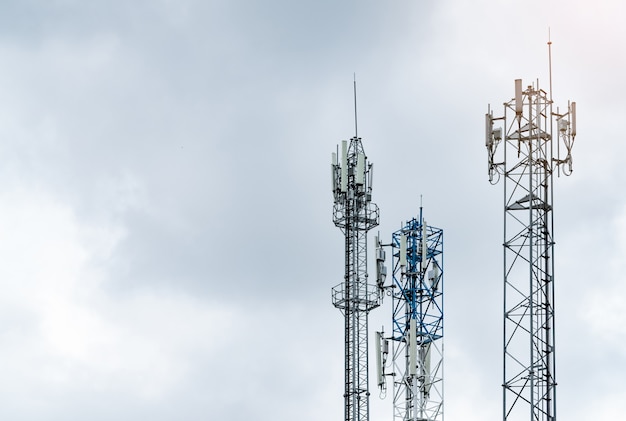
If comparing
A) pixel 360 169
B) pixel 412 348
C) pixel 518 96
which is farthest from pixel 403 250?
pixel 518 96

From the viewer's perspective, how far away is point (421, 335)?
101 meters

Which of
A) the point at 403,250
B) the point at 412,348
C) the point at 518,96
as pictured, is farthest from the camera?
the point at 403,250

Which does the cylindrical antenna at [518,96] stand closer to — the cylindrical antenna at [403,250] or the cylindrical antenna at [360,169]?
the cylindrical antenna at [403,250]

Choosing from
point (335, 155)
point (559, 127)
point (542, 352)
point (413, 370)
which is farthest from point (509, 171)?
point (335, 155)

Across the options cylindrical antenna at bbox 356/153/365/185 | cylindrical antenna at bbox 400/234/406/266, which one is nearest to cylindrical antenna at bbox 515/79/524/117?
cylindrical antenna at bbox 400/234/406/266

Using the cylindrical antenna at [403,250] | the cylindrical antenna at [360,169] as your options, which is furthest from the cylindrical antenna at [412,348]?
the cylindrical antenna at [360,169]

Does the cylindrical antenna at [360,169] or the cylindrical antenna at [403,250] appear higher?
the cylindrical antenna at [360,169]

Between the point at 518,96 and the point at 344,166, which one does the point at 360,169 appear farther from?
the point at 518,96

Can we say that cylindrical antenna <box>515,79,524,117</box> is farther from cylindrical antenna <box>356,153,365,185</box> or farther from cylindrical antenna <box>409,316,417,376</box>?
cylindrical antenna <box>356,153,365,185</box>

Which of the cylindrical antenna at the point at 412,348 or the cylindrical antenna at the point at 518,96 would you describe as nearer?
the cylindrical antenna at the point at 518,96

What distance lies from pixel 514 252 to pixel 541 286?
2037mm

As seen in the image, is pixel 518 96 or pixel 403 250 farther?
pixel 403 250

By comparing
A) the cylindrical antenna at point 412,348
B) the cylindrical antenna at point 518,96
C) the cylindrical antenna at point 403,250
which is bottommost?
the cylindrical antenna at point 412,348

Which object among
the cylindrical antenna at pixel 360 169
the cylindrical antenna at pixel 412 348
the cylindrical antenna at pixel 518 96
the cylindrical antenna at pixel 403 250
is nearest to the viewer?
the cylindrical antenna at pixel 518 96
